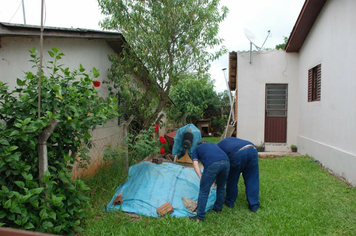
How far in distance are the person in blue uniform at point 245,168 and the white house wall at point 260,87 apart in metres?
5.46

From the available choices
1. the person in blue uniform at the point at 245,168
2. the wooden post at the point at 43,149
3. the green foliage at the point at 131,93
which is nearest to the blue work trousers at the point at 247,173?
the person in blue uniform at the point at 245,168

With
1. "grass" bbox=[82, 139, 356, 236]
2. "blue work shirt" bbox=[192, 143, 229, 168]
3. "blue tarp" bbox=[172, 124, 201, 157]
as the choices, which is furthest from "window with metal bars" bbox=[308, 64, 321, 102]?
"blue work shirt" bbox=[192, 143, 229, 168]

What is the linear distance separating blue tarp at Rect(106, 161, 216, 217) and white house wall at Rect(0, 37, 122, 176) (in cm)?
90

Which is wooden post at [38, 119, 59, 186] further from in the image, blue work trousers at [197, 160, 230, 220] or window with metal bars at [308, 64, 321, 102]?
window with metal bars at [308, 64, 321, 102]

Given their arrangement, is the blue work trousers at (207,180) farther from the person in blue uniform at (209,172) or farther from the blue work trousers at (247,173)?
the blue work trousers at (247,173)

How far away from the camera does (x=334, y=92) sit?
6.52 meters

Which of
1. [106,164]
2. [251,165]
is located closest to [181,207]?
[251,165]

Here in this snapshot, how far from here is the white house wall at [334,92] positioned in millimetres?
5617

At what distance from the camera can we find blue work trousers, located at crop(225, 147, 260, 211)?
14.1ft

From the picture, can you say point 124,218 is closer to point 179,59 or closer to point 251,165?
point 251,165

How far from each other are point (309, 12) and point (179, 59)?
4.56 metres

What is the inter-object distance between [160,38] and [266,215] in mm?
4572

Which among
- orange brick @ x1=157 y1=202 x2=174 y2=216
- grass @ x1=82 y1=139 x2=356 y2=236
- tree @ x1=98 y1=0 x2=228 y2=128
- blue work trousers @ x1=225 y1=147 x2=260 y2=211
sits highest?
tree @ x1=98 y1=0 x2=228 y2=128

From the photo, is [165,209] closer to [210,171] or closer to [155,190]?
[155,190]
